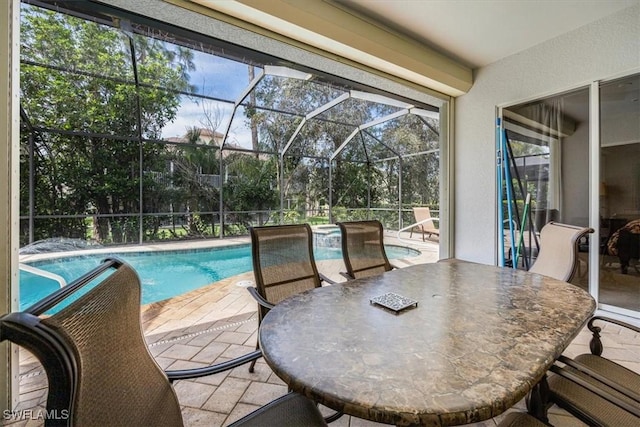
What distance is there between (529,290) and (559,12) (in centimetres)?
286

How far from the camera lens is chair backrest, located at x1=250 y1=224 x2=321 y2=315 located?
81.0 inches

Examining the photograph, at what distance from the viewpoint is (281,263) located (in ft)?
7.11

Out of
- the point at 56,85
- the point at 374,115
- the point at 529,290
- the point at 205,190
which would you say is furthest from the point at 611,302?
the point at 56,85

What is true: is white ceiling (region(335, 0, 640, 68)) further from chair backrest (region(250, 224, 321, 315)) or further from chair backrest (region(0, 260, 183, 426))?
chair backrest (region(0, 260, 183, 426))

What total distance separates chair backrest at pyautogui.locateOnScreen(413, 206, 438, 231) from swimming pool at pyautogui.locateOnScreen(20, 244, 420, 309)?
957 mm

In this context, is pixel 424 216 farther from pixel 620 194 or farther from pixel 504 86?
pixel 620 194

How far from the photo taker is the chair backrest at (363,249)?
241 centimetres

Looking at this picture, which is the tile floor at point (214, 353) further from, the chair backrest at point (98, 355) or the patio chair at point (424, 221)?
the patio chair at point (424, 221)

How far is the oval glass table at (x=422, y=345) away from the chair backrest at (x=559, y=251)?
18.6 inches

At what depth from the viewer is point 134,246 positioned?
257 inches

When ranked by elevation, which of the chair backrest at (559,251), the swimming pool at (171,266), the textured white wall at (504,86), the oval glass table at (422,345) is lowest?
the swimming pool at (171,266)

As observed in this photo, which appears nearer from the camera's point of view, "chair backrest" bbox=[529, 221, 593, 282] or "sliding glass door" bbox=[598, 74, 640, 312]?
"chair backrest" bbox=[529, 221, 593, 282]

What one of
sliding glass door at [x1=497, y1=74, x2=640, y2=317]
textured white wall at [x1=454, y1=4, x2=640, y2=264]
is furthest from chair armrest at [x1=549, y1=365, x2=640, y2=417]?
textured white wall at [x1=454, y1=4, x2=640, y2=264]

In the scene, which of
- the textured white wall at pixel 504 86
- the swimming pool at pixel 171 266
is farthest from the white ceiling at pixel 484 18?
the swimming pool at pixel 171 266
